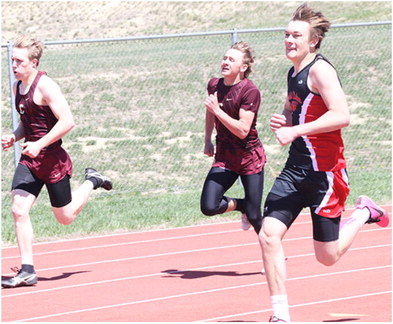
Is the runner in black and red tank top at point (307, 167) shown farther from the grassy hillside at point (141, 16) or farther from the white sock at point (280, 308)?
the grassy hillside at point (141, 16)

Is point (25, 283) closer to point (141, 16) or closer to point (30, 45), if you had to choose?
point (30, 45)

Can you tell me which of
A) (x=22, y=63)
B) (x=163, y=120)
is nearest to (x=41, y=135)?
(x=22, y=63)

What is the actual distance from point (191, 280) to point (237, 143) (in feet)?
4.21

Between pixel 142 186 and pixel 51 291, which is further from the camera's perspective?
pixel 142 186

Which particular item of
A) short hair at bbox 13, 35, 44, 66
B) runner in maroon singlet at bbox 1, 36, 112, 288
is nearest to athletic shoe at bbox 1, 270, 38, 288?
runner in maroon singlet at bbox 1, 36, 112, 288

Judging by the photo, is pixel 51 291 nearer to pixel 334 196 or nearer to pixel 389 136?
pixel 334 196

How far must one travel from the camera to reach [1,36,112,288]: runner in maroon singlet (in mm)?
8500

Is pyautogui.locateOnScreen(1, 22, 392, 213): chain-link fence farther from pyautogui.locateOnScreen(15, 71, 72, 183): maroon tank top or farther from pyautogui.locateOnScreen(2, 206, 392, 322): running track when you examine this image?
pyautogui.locateOnScreen(15, 71, 72, 183): maroon tank top

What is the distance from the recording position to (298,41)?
676 cm

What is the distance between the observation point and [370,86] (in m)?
24.1

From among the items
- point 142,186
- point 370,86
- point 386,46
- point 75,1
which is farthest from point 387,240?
point 75,1

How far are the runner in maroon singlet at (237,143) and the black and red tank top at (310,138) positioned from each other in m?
1.84

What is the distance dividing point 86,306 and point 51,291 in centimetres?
76

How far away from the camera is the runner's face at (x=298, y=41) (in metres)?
6.75
